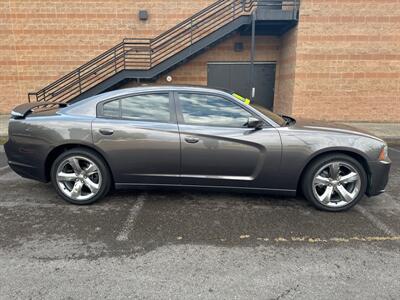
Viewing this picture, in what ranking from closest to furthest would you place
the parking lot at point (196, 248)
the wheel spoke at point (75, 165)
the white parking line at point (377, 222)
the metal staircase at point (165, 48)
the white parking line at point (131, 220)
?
the parking lot at point (196, 248), the white parking line at point (131, 220), the white parking line at point (377, 222), the wheel spoke at point (75, 165), the metal staircase at point (165, 48)

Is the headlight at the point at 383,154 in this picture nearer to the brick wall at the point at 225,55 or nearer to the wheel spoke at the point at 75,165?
the wheel spoke at the point at 75,165

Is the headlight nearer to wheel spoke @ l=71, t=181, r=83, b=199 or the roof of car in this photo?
the roof of car

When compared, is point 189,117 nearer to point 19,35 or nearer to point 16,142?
point 16,142

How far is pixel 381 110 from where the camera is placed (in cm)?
1011

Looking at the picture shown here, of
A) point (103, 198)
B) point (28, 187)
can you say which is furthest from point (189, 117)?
point (28, 187)

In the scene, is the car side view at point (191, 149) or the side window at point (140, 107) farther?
the side window at point (140, 107)

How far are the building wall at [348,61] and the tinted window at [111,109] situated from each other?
25.8 feet

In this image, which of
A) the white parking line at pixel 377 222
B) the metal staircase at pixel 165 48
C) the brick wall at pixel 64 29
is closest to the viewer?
the white parking line at pixel 377 222

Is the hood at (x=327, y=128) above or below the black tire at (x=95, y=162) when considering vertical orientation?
above

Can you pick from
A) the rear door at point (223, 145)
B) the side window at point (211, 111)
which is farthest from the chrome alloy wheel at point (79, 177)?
the side window at point (211, 111)

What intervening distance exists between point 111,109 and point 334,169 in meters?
2.90

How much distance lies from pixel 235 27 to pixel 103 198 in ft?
24.9

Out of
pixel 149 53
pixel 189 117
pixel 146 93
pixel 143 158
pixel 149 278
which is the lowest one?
pixel 149 278

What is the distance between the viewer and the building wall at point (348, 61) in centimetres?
936
